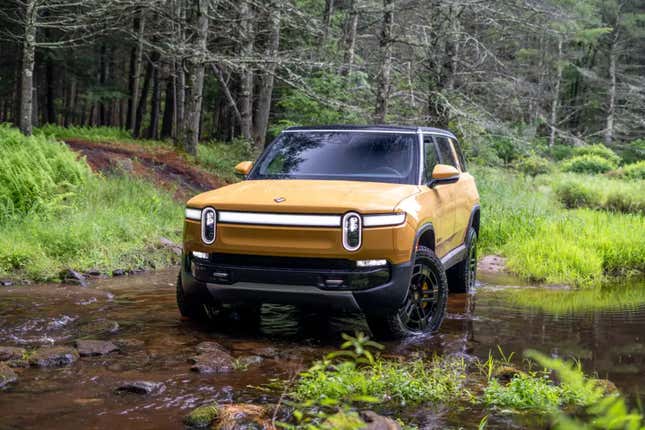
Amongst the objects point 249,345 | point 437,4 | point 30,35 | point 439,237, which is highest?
point 437,4

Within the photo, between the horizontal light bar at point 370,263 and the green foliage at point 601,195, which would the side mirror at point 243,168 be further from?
the green foliage at point 601,195

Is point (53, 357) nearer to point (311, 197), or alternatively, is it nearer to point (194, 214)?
point (194, 214)

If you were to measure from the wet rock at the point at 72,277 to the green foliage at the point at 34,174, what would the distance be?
2.26m

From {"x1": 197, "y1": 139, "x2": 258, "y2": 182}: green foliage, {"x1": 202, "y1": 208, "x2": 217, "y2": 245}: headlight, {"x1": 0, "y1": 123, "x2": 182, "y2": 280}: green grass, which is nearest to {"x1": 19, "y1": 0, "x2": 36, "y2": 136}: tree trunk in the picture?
{"x1": 0, "y1": 123, "x2": 182, "y2": 280}: green grass

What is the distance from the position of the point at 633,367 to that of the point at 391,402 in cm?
235

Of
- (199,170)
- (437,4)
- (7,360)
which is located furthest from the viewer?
(199,170)

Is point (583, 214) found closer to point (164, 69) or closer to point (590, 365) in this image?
point (590, 365)

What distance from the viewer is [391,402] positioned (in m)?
4.42

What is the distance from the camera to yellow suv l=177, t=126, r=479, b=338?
550 centimetres

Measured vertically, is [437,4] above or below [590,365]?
above

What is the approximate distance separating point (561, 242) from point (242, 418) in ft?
27.5

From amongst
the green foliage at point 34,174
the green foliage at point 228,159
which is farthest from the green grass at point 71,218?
the green foliage at point 228,159

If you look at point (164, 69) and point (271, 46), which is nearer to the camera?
point (271, 46)

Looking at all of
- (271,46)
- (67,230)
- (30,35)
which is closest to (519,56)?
(271,46)
